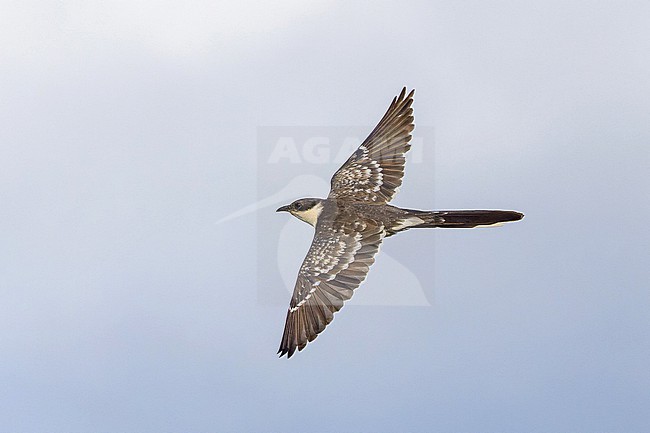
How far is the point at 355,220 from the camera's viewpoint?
11.6 m

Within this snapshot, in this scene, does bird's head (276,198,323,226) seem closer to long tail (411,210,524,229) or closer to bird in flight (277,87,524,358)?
bird in flight (277,87,524,358)

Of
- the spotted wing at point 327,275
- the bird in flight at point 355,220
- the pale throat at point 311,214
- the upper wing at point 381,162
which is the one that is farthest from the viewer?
the upper wing at point 381,162

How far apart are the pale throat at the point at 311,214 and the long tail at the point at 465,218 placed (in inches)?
57.0

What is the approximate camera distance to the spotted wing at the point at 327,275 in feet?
34.5

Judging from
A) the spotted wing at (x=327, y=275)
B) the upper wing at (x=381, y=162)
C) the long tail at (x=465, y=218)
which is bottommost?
the spotted wing at (x=327, y=275)

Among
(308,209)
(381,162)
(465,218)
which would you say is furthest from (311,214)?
(465,218)

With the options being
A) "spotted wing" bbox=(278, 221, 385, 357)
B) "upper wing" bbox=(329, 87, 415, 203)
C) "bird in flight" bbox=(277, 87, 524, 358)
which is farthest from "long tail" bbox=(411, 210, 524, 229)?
"upper wing" bbox=(329, 87, 415, 203)

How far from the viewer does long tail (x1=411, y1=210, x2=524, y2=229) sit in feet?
37.2

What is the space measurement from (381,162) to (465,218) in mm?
1807

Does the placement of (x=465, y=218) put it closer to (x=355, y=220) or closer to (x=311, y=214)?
(x=355, y=220)

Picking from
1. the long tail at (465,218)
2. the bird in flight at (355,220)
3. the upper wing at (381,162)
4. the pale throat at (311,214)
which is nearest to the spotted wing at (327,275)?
the bird in flight at (355,220)

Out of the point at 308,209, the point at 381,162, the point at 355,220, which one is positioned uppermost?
the point at 381,162

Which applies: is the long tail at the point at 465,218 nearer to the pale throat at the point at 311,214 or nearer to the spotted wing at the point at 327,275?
the spotted wing at the point at 327,275

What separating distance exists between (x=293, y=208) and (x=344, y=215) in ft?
3.38
